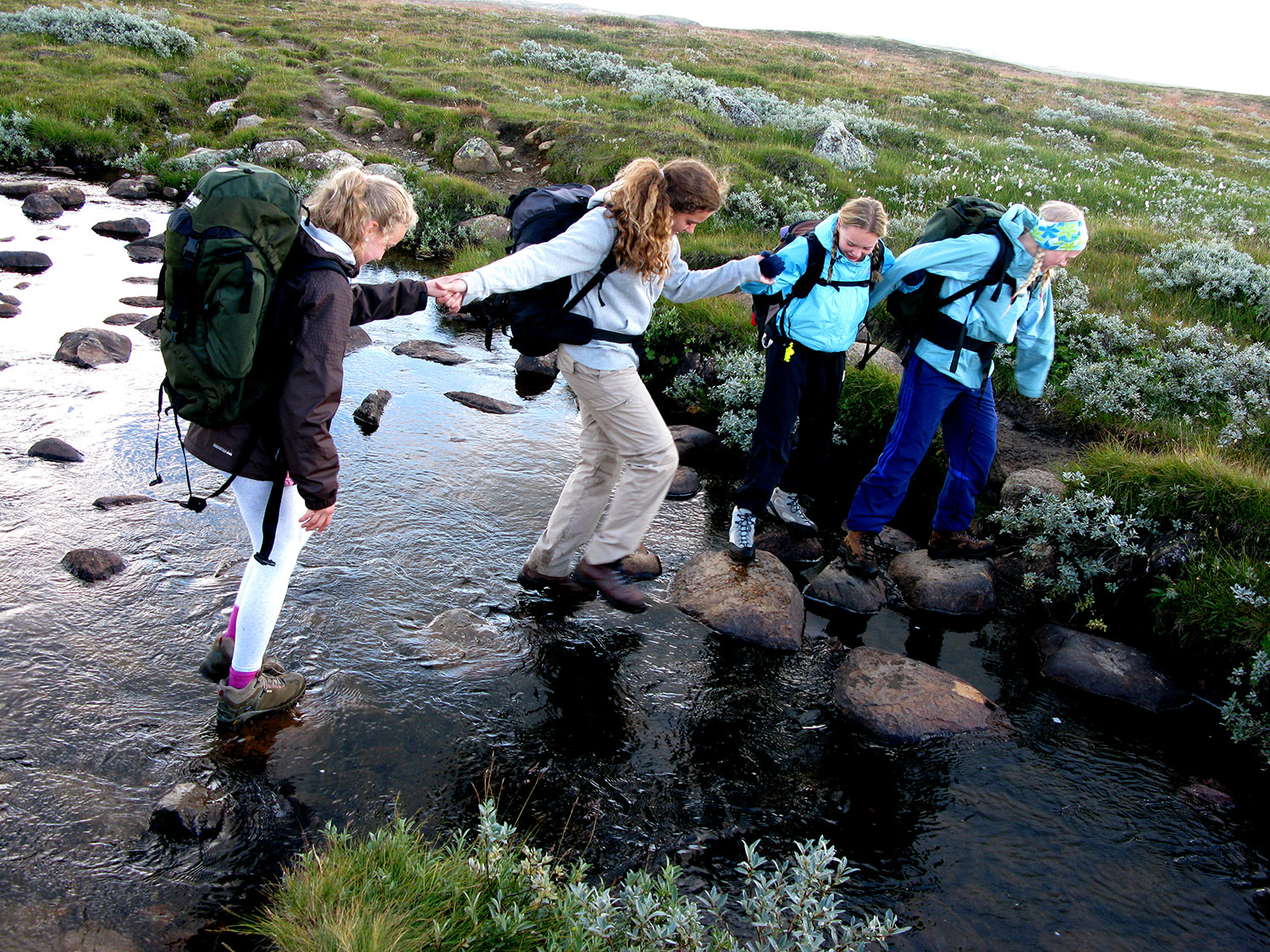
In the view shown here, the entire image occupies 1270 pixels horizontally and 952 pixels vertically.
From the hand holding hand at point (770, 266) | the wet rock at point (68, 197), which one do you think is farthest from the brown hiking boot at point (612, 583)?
the wet rock at point (68, 197)

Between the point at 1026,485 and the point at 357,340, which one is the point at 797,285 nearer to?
the point at 1026,485

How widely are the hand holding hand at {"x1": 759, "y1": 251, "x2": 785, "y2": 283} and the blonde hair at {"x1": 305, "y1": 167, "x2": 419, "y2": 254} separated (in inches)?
104

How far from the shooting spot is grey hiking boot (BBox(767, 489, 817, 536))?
26.3ft

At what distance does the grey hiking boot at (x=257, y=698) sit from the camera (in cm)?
469

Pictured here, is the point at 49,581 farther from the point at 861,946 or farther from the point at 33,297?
the point at 33,297

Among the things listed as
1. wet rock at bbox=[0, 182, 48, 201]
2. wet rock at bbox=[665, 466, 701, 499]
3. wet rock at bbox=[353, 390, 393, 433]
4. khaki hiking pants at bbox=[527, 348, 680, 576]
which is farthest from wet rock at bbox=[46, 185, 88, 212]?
khaki hiking pants at bbox=[527, 348, 680, 576]

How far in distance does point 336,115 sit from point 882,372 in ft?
67.5

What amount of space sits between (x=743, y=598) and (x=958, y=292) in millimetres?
2902

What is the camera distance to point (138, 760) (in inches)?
176

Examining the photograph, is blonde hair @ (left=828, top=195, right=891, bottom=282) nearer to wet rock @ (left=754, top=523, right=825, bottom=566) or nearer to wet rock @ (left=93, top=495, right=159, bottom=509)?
wet rock @ (left=754, top=523, right=825, bottom=566)

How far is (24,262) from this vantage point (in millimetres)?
12906

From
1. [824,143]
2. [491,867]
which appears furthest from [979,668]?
[824,143]

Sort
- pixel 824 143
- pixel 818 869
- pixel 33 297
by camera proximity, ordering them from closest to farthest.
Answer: pixel 818 869 → pixel 33 297 → pixel 824 143

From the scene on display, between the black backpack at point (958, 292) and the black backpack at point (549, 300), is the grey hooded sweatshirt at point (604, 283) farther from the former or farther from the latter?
the black backpack at point (958, 292)
